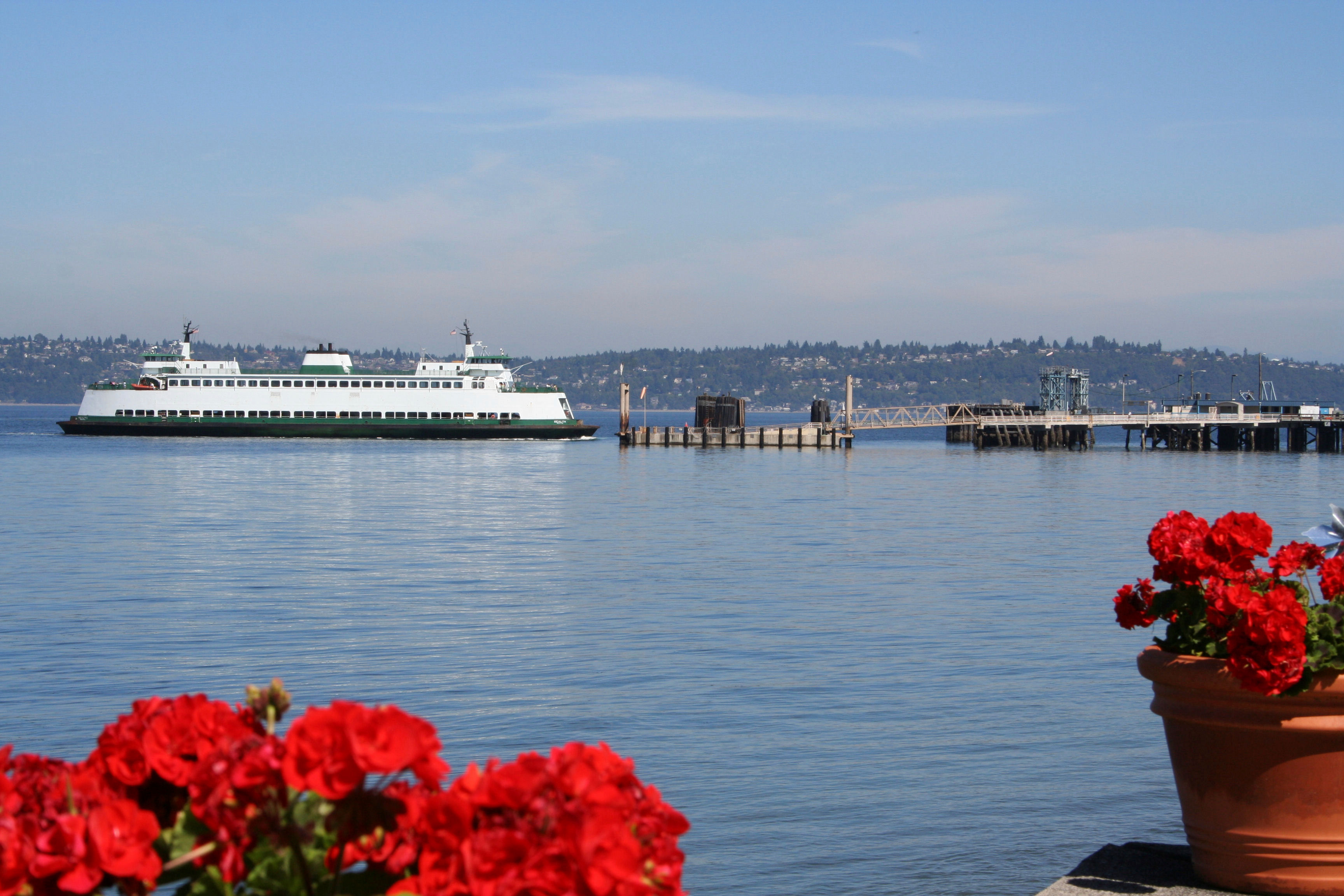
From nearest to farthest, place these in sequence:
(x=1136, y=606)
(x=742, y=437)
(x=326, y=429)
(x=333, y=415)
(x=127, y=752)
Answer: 1. (x=127, y=752)
2. (x=1136, y=606)
3. (x=326, y=429)
4. (x=333, y=415)
5. (x=742, y=437)

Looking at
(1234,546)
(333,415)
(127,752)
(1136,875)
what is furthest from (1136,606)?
(333,415)

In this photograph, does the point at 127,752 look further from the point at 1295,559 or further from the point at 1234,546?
the point at 1295,559

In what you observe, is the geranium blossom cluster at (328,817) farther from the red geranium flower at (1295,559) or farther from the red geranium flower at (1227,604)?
the red geranium flower at (1295,559)

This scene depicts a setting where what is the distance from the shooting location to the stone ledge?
5520mm

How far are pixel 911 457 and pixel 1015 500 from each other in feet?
150

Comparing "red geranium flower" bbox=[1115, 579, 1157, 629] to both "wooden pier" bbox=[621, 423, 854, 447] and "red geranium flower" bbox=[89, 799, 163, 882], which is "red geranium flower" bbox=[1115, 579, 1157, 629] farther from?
"wooden pier" bbox=[621, 423, 854, 447]

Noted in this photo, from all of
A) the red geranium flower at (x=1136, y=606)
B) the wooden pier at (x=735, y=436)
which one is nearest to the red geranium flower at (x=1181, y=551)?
the red geranium flower at (x=1136, y=606)

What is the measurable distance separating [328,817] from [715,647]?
43.6 ft

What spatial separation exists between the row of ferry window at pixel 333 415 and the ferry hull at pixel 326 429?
366 millimetres

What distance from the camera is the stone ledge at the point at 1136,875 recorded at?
552 cm

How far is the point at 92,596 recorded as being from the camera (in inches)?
817

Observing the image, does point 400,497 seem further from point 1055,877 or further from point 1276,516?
point 1055,877

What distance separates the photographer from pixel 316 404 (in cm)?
9662

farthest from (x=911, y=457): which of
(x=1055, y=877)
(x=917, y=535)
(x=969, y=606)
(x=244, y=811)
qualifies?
(x=244, y=811)
